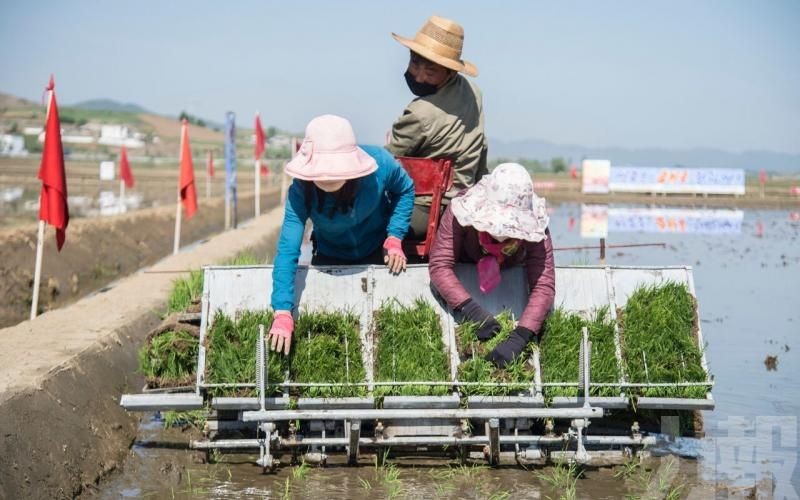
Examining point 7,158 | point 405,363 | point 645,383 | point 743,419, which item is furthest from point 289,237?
point 7,158

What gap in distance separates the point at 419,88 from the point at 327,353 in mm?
2023

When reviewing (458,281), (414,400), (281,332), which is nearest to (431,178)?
(458,281)

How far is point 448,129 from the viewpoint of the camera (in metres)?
8.11

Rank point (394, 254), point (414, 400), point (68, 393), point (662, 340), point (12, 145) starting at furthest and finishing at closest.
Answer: point (12, 145), point (68, 393), point (394, 254), point (662, 340), point (414, 400)

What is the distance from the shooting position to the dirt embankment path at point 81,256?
16203 millimetres

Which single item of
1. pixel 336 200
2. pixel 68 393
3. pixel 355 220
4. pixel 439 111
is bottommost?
pixel 68 393

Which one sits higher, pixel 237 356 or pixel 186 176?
pixel 186 176

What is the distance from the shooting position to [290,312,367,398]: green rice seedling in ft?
23.6

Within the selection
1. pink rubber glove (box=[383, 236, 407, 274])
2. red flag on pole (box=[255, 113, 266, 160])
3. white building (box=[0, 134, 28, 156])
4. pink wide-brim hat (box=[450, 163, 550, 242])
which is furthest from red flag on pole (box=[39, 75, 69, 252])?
white building (box=[0, 134, 28, 156])

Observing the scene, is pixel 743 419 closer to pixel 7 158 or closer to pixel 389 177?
pixel 389 177

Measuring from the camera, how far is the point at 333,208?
7355 mm

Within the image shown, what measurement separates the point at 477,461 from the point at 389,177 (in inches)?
70.7

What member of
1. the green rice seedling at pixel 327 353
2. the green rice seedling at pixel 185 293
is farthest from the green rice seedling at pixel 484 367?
the green rice seedling at pixel 185 293

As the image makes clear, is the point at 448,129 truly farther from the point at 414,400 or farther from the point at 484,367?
the point at 414,400
